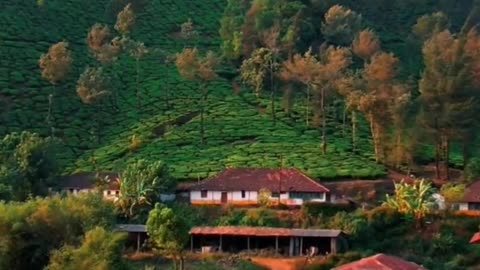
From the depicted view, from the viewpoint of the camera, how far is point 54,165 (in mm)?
57500

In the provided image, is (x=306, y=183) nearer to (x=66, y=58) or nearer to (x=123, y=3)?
(x=66, y=58)

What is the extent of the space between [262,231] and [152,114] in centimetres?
2531

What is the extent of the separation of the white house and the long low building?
24.6ft

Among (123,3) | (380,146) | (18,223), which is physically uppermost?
(123,3)

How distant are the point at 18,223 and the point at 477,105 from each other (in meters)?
31.2

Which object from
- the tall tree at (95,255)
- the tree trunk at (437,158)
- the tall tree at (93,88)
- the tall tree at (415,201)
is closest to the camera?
the tall tree at (95,255)

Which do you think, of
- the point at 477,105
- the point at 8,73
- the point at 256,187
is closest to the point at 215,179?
the point at 256,187

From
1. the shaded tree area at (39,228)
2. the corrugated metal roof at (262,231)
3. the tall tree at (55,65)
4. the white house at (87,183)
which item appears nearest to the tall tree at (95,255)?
the shaded tree area at (39,228)

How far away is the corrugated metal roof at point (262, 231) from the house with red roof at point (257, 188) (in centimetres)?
478

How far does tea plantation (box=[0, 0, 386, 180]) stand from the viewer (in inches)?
2500

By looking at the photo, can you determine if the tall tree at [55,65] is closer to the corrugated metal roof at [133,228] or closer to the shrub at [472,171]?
the corrugated metal roof at [133,228]

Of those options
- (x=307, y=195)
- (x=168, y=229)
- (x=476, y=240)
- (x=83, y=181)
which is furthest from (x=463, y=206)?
(x=83, y=181)

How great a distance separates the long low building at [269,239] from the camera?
Answer: 5038 cm

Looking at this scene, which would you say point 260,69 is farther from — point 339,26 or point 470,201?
point 470,201
